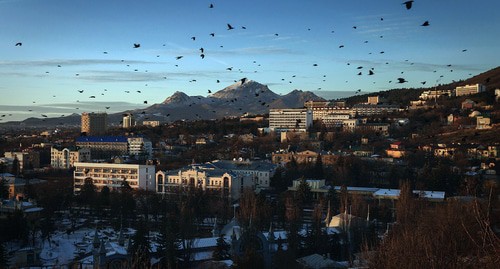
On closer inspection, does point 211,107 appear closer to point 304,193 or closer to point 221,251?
point 304,193

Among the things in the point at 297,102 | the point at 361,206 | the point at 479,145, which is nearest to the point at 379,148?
the point at 479,145

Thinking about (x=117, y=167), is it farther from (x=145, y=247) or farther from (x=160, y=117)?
(x=160, y=117)

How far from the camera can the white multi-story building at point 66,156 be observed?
29.0 metres

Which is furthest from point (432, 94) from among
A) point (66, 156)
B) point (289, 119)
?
point (66, 156)

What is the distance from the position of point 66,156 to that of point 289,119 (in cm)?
1850

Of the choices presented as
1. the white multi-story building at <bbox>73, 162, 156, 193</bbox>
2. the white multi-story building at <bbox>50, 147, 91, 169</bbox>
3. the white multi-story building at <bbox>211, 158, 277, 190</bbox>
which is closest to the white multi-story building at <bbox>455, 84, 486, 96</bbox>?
the white multi-story building at <bbox>211, 158, 277, 190</bbox>

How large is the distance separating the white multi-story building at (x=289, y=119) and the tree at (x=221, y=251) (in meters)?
29.4

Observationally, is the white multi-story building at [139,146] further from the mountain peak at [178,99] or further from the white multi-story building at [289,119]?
the mountain peak at [178,99]

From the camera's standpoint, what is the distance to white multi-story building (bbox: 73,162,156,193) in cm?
2194

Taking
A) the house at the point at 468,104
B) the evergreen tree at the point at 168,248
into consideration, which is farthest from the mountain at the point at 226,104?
the evergreen tree at the point at 168,248

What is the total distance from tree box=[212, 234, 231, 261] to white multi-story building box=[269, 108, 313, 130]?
1156 inches

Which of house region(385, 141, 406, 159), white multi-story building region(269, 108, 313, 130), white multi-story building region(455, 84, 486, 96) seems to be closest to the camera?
house region(385, 141, 406, 159)

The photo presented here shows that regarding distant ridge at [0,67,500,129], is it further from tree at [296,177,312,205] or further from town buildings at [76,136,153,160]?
tree at [296,177,312,205]

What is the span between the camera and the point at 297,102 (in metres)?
100
